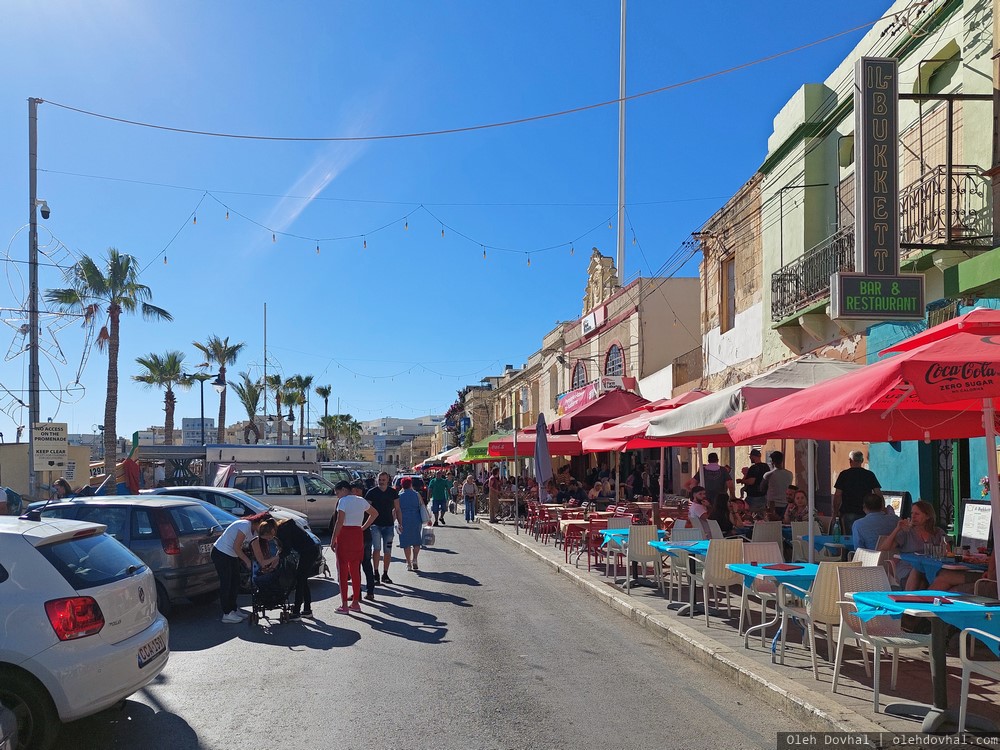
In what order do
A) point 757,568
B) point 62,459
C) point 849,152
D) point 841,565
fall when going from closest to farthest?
point 841,565 < point 757,568 < point 849,152 < point 62,459

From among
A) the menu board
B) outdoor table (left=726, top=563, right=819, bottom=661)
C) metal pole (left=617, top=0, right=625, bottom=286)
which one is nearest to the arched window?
metal pole (left=617, top=0, right=625, bottom=286)

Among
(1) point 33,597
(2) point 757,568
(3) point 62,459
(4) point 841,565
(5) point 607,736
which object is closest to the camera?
(1) point 33,597

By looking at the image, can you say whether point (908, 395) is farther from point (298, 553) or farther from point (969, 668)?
point (298, 553)

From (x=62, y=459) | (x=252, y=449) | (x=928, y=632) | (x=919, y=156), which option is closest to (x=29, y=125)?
(x=62, y=459)

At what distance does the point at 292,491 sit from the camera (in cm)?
2086

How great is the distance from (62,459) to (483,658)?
1310 centimetres

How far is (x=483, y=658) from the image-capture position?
25.8ft

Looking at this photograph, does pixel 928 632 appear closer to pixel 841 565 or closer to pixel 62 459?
pixel 841 565

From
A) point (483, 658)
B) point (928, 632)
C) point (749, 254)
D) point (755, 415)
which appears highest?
point (749, 254)

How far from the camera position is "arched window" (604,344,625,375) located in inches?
1242

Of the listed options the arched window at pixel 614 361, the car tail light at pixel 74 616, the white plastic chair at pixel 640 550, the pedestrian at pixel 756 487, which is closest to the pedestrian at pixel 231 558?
the car tail light at pixel 74 616

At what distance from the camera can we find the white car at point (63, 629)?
197 inches

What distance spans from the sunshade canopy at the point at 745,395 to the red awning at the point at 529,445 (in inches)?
464

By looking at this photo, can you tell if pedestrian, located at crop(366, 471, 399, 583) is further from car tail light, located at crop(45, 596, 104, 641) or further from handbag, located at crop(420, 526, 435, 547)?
car tail light, located at crop(45, 596, 104, 641)
